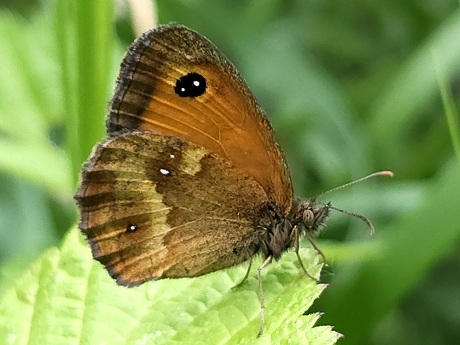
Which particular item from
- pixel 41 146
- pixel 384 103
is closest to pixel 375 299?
pixel 384 103

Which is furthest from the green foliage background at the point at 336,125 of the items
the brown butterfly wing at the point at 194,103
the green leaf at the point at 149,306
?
the green leaf at the point at 149,306

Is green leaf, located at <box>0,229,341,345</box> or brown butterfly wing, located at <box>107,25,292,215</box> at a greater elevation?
brown butterfly wing, located at <box>107,25,292,215</box>

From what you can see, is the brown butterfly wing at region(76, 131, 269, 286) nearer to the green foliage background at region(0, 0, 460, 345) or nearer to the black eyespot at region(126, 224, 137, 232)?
the black eyespot at region(126, 224, 137, 232)

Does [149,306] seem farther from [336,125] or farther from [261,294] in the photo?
[336,125]

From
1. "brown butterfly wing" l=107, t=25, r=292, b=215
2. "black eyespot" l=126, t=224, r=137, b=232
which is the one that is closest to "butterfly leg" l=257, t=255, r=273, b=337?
"brown butterfly wing" l=107, t=25, r=292, b=215

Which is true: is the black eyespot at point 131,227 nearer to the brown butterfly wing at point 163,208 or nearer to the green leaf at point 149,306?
the brown butterfly wing at point 163,208

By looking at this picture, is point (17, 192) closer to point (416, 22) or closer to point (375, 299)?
point (375, 299)

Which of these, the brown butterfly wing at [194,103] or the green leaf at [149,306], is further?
the brown butterfly wing at [194,103]

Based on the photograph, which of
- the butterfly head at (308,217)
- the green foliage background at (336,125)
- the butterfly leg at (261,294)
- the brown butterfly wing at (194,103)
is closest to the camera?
the butterfly leg at (261,294)

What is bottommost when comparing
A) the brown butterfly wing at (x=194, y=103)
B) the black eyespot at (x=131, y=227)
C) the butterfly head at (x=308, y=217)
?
the black eyespot at (x=131, y=227)
